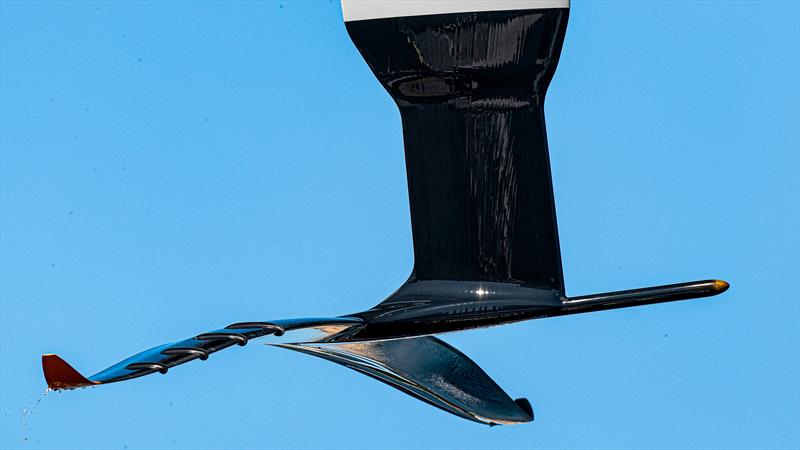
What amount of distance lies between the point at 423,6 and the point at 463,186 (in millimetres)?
420

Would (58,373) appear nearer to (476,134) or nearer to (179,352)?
(179,352)

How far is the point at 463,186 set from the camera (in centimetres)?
321

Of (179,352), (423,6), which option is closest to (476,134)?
(423,6)

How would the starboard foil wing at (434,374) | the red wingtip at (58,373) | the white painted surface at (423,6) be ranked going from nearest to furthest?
the red wingtip at (58,373) < the white painted surface at (423,6) < the starboard foil wing at (434,374)

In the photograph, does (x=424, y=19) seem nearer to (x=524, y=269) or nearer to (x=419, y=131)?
(x=419, y=131)

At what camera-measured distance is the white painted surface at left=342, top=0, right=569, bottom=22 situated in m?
3.02

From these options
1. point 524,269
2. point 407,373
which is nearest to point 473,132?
point 524,269

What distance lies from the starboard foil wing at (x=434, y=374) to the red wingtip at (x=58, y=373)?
2.66 ft

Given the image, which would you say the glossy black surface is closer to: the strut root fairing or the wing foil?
the strut root fairing

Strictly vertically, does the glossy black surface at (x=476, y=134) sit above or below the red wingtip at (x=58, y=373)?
above

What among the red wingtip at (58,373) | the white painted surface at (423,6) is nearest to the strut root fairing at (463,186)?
the white painted surface at (423,6)

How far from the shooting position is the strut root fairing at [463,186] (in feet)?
10.0

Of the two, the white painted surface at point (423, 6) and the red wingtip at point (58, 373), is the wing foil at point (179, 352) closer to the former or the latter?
the red wingtip at point (58, 373)

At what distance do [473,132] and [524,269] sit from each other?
1.07 feet
